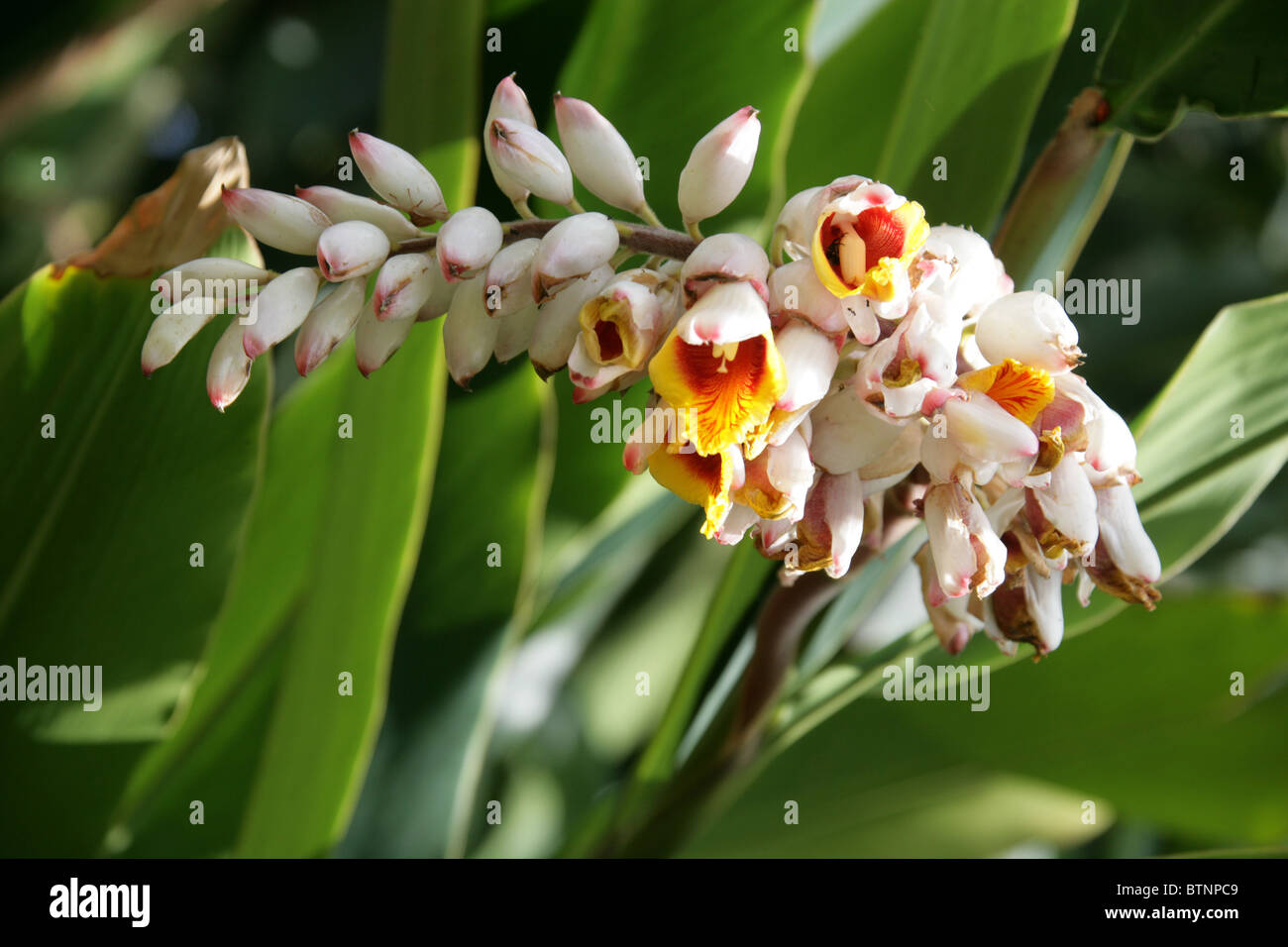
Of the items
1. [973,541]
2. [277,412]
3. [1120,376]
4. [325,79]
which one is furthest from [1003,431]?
[325,79]

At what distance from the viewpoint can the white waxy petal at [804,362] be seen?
0.28 m

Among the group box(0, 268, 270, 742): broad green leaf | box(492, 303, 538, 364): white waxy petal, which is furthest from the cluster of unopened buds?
box(0, 268, 270, 742): broad green leaf

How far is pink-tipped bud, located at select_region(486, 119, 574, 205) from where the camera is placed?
33 cm

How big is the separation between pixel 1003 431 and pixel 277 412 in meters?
0.48

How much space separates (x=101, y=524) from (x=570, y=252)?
12.9 inches

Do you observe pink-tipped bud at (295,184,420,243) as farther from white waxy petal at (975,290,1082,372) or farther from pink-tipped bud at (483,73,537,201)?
white waxy petal at (975,290,1082,372)

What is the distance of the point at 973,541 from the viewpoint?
0.31m

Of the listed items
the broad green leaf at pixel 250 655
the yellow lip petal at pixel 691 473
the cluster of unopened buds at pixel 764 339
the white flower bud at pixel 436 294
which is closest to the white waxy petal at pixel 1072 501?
the cluster of unopened buds at pixel 764 339

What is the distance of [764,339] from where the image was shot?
287 mm

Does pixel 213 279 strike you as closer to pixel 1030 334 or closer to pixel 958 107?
pixel 1030 334

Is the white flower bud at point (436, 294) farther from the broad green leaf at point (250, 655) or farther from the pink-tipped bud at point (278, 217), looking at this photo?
the broad green leaf at point (250, 655)

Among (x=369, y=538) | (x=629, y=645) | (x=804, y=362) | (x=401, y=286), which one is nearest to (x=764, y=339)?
(x=804, y=362)

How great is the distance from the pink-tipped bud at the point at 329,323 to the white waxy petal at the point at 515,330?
0.16 feet

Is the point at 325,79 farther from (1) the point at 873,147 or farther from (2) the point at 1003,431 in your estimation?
(2) the point at 1003,431
